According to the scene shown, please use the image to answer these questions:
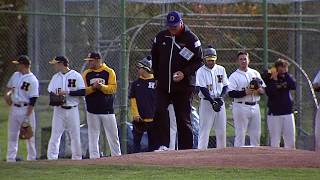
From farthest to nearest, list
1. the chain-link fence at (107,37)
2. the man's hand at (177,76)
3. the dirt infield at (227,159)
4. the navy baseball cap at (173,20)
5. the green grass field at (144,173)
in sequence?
the chain-link fence at (107,37), the navy baseball cap at (173,20), the man's hand at (177,76), the dirt infield at (227,159), the green grass field at (144,173)

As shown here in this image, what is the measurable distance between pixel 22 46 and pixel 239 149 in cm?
1513

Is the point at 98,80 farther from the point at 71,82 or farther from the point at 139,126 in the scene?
the point at 139,126

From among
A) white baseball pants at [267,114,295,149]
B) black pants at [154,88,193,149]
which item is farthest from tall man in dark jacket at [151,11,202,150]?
white baseball pants at [267,114,295,149]

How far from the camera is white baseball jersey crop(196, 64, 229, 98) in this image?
14.6 m

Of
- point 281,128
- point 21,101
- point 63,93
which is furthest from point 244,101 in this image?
point 21,101

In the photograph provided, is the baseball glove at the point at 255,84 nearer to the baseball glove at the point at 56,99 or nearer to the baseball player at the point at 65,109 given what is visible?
the baseball player at the point at 65,109

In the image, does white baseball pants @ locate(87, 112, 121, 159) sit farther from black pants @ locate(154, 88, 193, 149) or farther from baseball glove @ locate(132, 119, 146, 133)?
black pants @ locate(154, 88, 193, 149)

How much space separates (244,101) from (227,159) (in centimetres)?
517

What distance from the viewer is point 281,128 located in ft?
50.1

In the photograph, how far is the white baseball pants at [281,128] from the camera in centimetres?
1520

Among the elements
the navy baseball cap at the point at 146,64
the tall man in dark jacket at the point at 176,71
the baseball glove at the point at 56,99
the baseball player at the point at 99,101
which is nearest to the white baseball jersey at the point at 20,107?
the baseball glove at the point at 56,99

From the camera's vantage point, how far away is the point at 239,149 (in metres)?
10.7

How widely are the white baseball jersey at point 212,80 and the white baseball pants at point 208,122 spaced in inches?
9.2

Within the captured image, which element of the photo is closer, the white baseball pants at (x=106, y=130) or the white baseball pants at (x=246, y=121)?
the white baseball pants at (x=106, y=130)
